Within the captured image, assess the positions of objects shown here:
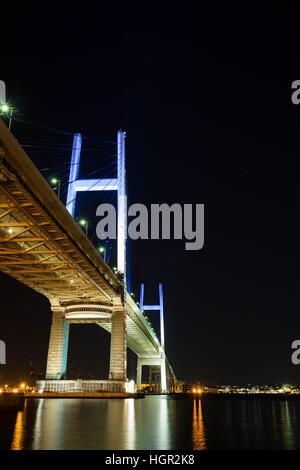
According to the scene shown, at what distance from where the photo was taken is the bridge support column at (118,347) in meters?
40.4

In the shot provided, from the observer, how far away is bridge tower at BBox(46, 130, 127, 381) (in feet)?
132

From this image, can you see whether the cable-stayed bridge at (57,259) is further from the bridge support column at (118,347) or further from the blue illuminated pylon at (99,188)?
the blue illuminated pylon at (99,188)

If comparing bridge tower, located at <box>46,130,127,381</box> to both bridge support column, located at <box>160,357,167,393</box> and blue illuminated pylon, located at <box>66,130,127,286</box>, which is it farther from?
bridge support column, located at <box>160,357,167,393</box>

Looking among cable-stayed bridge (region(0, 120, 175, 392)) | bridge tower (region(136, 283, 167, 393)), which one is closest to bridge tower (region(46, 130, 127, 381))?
cable-stayed bridge (region(0, 120, 175, 392))

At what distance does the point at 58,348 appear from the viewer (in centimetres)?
4250

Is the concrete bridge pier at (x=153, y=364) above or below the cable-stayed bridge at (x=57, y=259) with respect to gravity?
below

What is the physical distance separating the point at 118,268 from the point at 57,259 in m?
11.0

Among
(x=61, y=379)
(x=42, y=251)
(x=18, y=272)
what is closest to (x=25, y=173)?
(x=42, y=251)

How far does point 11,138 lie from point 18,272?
20.4m

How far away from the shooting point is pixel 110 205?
146 feet

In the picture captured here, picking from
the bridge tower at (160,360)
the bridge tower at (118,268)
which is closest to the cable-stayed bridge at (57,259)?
the bridge tower at (118,268)

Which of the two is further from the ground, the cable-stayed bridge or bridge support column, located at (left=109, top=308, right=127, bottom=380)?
the cable-stayed bridge

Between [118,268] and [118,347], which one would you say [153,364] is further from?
[118,268]
